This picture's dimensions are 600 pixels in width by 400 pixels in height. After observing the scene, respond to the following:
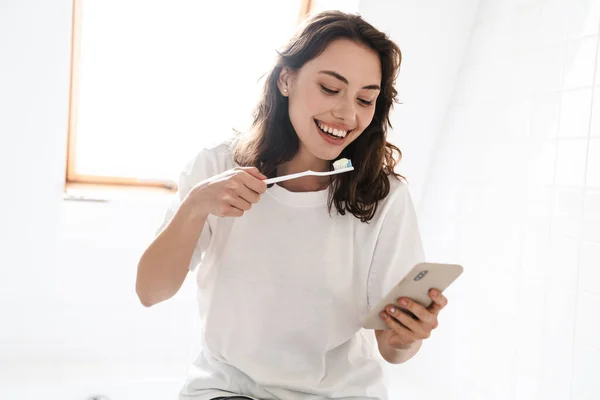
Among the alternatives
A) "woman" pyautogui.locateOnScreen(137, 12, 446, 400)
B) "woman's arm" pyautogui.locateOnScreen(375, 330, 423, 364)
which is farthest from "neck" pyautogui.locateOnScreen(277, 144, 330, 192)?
"woman's arm" pyautogui.locateOnScreen(375, 330, 423, 364)

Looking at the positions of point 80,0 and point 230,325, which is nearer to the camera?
point 230,325

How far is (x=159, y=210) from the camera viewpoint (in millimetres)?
1941

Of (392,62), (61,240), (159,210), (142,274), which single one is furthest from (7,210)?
(392,62)

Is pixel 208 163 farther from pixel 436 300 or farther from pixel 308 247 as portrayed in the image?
pixel 436 300

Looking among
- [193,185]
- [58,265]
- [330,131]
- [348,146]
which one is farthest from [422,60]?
[58,265]

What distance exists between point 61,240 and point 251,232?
88 cm

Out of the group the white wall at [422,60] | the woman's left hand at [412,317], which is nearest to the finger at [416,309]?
the woman's left hand at [412,317]

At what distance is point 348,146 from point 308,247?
0.76ft

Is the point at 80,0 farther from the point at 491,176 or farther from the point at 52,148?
the point at 491,176

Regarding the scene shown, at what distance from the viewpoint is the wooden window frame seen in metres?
1.90

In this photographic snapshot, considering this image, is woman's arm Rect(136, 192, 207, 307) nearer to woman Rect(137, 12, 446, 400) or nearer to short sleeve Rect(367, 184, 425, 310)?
woman Rect(137, 12, 446, 400)

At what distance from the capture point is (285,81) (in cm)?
124

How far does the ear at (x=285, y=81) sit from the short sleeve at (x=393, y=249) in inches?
11.5

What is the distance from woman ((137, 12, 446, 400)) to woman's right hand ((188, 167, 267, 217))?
5 cm
